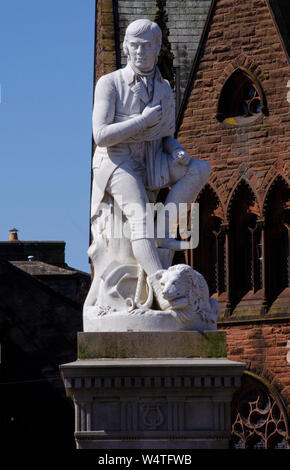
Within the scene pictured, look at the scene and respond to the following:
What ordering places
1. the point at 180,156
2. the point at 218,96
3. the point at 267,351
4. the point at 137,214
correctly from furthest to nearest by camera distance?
1. the point at 218,96
2. the point at 267,351
3. the point at 180,156
4. the point at 137,214

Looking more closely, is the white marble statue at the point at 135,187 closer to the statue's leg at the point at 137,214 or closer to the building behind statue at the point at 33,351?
the statue's leg at the point at 137,214

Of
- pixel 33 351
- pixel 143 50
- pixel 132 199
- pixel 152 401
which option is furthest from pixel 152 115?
pixel 33 351

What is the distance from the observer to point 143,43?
1733 centimetres

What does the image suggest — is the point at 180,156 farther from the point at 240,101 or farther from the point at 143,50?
the point at 240,101

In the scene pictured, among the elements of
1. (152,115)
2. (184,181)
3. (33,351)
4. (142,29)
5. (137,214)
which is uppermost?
(142,29)

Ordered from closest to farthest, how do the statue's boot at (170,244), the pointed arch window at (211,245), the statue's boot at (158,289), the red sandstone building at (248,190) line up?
the statue's boot at (158,289) → the statue's boot at (170,244) → the red sandstone building at (248,190) → the pointed arch window at (211,245)

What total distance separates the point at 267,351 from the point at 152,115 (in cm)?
2248

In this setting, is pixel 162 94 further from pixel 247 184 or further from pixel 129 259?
pixel 247 184

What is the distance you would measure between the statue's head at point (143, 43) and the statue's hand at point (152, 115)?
42 cm

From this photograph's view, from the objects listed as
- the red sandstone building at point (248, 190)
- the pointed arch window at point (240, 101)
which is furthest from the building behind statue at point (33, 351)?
the pointed arch window at point (240, 101)

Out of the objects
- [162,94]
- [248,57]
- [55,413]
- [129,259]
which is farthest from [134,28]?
[55,413]

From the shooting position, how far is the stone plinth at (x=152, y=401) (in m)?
16.2

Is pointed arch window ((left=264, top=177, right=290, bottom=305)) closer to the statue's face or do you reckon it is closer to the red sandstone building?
the red sandstone building

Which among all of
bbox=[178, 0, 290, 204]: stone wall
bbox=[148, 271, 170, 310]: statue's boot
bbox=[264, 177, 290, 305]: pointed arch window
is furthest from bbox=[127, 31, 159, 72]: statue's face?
bbox=[264, 177, 290, 305]: pointed arch window
